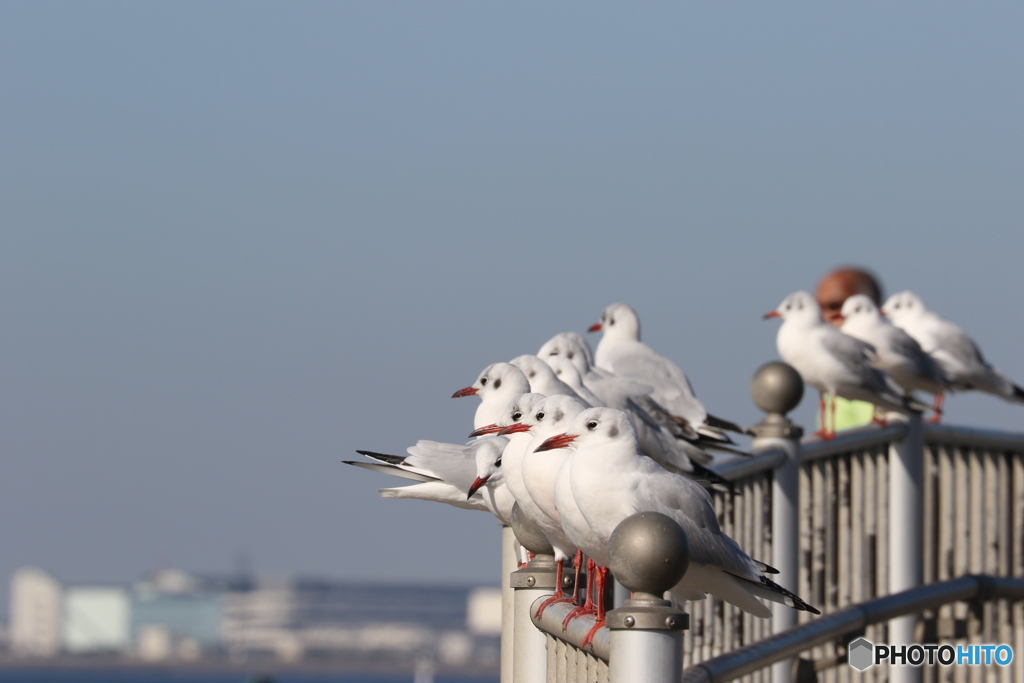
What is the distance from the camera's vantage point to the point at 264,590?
183625mm

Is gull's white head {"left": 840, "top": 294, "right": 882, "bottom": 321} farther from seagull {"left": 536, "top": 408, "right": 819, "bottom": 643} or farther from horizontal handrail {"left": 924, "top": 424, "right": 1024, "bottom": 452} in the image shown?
seagull {"left": 536, "top": 408, "right": 819, "bottom": 643}

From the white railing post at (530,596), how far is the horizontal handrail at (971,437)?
3181 mm

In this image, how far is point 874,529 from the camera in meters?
6.66

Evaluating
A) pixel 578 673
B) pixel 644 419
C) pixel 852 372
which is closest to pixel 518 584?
pixel 578 673

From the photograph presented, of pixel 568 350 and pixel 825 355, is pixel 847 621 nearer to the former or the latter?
pixel 568 350

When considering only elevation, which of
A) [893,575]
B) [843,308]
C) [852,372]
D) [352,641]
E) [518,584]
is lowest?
[518,584]

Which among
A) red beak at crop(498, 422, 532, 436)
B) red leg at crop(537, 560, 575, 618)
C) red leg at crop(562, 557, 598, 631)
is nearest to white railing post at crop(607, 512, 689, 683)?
red leg at crop(562, 557, 598, 631)

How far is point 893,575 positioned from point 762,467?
122cm

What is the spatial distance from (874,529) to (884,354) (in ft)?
11.2

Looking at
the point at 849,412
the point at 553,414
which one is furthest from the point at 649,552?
the point at 849,412

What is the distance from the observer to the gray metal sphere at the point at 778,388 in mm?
5973

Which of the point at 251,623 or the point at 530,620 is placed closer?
the point at 530,620

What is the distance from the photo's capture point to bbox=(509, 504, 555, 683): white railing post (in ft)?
13.7

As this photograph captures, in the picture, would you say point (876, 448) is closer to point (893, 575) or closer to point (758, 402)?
point (893, 575)
